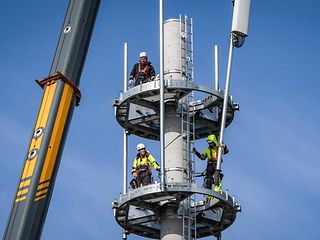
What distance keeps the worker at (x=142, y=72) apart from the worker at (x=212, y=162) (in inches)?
151

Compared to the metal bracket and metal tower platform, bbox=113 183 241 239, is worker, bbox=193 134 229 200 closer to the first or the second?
metal tower platform, bbox=113 183 241 239

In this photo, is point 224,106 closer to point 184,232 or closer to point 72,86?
point 184,232

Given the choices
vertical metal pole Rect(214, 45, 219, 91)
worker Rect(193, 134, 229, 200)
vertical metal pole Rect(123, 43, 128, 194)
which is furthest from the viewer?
vertical metal pole Rect(214, 45, 219, 91)

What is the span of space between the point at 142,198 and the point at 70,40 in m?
7.96

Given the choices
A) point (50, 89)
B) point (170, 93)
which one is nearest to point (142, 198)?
point (170, 93)

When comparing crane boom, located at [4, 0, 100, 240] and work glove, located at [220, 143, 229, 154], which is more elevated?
work glove, located at [220, 143, 229, 154]

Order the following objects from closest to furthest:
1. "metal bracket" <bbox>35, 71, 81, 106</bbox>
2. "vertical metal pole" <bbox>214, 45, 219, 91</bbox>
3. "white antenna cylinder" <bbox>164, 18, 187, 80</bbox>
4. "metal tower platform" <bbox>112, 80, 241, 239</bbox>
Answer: "metal bracket" <bbox>35, 71, 81, 106</bbox> → "metal tower platform" <bbox>112, 80, 241, 239</bbox> → "vertical metal pole" <bbox>214, 45, 219, 91</bbox> → "white antenna cylinder" <bbox>164, 18, 187, 80</bbox>

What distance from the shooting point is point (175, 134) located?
44.7 meters

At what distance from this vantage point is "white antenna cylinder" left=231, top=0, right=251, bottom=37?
147 ft

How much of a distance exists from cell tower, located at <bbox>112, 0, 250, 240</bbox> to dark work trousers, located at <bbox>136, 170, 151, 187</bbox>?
2.58 ft

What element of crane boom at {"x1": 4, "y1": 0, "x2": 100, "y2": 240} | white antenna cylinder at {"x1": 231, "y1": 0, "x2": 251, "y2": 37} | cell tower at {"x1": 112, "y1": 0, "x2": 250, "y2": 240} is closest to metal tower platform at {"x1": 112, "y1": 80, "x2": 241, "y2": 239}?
cell tower at {"x1": 112, "y1": 0, "x2": 250, "y2": 240}

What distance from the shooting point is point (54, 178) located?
34094 millimetres

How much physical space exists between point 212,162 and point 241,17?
645 cm

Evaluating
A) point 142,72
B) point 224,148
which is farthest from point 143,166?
point 142,72
